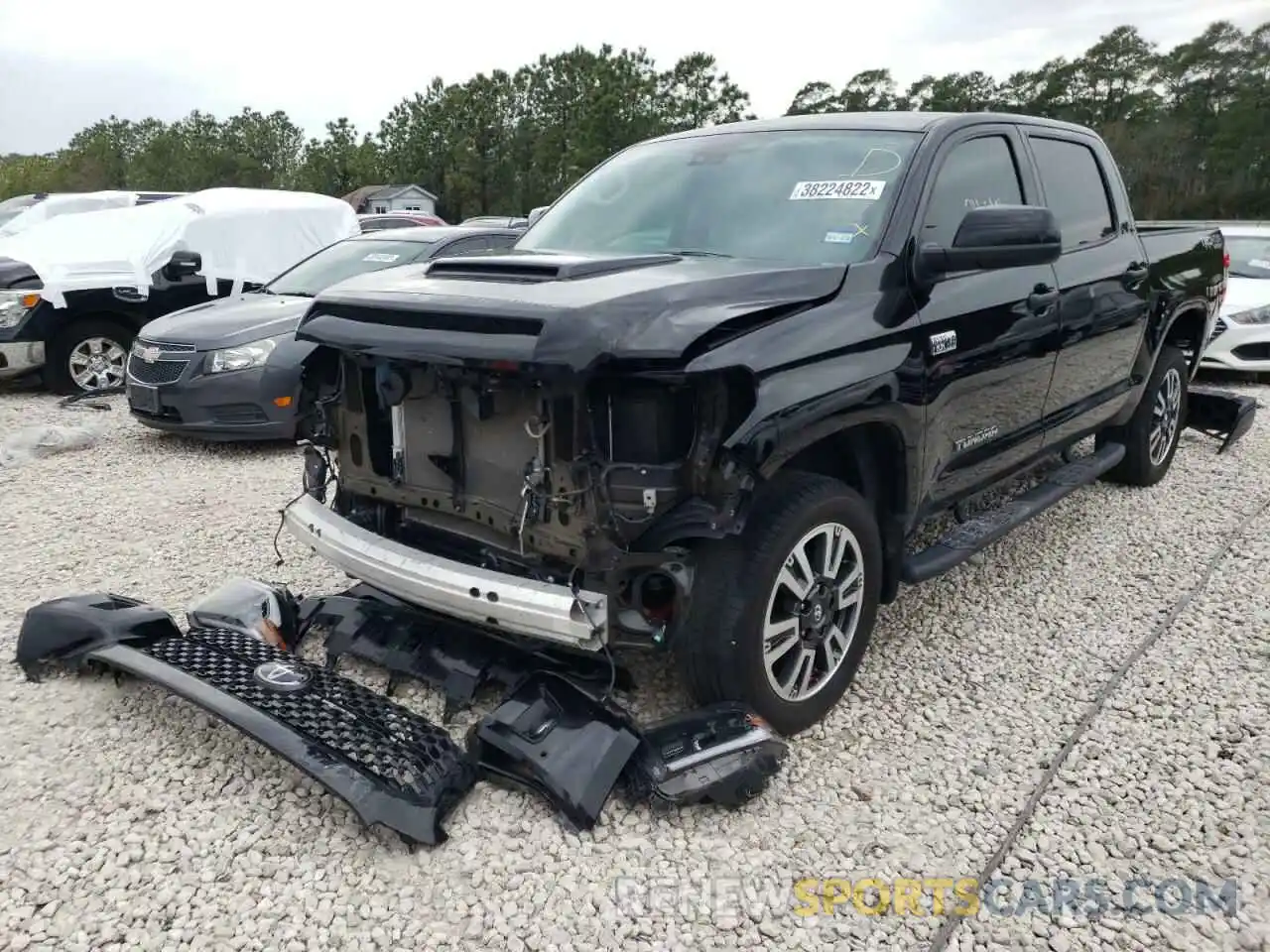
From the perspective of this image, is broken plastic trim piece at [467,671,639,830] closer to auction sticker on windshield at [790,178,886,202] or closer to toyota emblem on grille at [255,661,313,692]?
toyota emblem on grille at [255,661,313,692]

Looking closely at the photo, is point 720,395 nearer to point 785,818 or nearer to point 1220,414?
point 785,818

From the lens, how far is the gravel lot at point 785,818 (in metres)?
2.38

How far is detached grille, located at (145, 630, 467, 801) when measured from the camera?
268cm

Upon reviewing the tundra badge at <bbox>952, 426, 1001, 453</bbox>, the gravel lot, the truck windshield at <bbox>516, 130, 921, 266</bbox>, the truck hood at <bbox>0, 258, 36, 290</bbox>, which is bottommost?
the gravel lot

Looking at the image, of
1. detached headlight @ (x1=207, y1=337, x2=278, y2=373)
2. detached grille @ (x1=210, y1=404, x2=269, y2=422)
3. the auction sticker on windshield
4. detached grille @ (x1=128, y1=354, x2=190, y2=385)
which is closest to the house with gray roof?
detached grille @ (x1=128, y1=354, x2=190, y2=385)

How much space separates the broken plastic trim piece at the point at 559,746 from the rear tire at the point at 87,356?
752 cm

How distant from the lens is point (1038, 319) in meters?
4.02

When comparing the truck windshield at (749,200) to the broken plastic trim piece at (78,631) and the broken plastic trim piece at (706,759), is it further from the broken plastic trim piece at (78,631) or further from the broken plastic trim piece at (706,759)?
the broken plastic trim piece at (78,631)

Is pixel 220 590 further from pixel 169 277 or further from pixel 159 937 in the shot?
pixel 169 277

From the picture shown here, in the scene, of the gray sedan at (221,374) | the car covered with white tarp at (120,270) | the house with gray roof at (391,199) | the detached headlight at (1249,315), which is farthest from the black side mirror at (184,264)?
the house with gray roof at (391,199)

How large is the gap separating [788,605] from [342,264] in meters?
5.94

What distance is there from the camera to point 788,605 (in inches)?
119

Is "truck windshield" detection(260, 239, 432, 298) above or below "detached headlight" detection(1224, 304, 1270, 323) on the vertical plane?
above

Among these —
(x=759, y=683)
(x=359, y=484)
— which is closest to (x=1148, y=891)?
(x=759, y=683)
